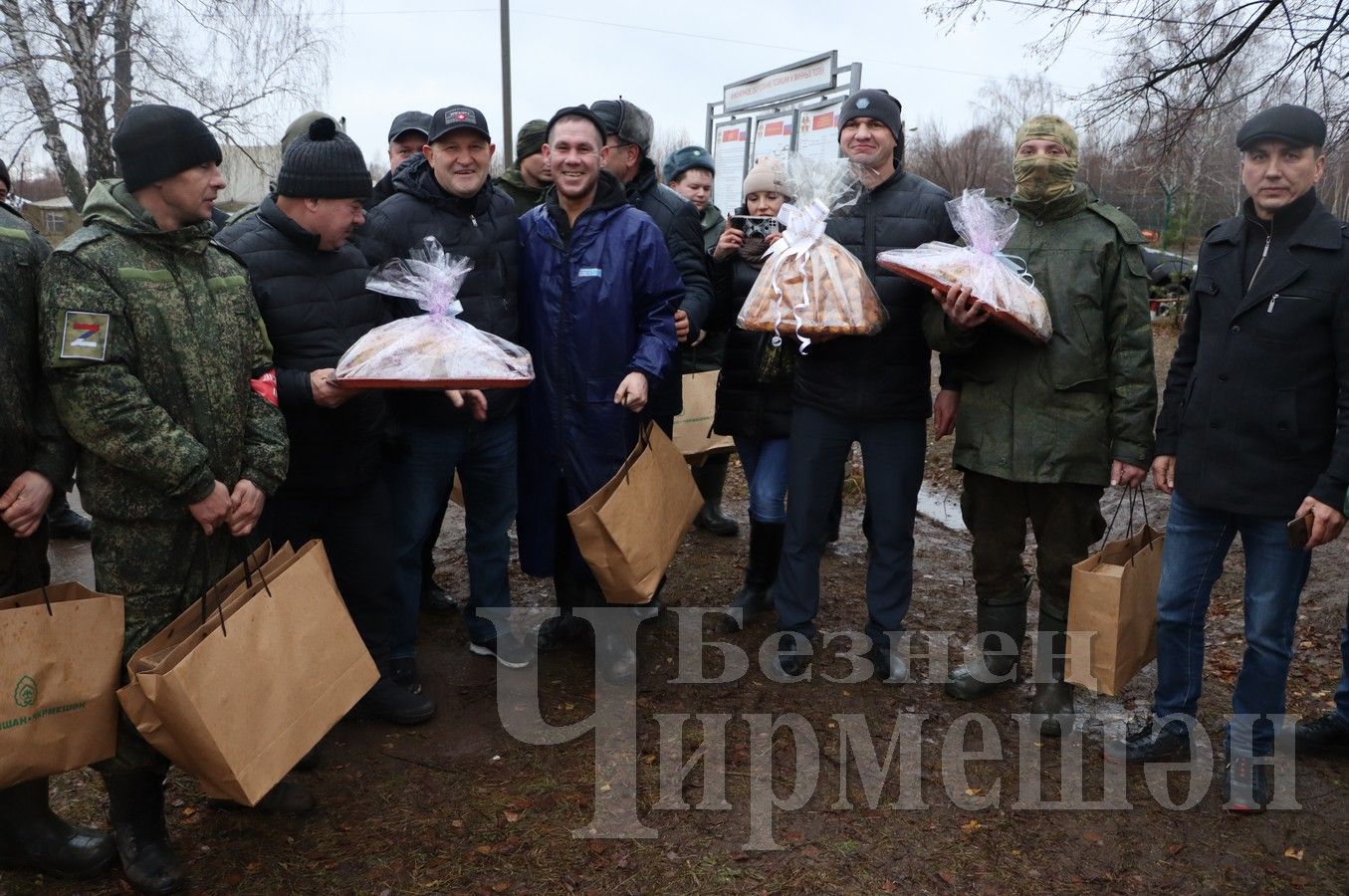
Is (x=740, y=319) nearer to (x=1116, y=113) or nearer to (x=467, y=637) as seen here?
(x=467, y=637)

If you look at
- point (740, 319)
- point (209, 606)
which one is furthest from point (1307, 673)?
point (209, 606)

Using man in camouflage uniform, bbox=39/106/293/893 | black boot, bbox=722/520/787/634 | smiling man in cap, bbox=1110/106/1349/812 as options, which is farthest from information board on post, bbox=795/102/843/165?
man in camouflage uniform, bbox=39/106/293/893

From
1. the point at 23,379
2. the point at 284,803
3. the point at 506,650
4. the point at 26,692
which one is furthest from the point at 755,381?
the point at 26,692

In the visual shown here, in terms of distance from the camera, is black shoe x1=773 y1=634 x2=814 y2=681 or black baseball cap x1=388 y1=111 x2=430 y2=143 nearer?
black shoe x1=773 y1=634 x2=814 y2=681

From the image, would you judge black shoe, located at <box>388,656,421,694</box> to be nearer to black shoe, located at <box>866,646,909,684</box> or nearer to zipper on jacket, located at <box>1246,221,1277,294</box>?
black shoe, located at <box>866,646,909,684</box>

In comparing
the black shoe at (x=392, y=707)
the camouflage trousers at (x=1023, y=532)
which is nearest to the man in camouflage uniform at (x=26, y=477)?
the black shoe at (x=392, y=707)

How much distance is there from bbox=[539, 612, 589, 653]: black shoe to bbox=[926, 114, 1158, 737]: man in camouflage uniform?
174 cm

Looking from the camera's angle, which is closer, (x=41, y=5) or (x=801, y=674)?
(x=801, y=674)

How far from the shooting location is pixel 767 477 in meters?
4.41

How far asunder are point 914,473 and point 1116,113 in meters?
5.38

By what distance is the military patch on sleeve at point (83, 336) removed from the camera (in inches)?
90.4

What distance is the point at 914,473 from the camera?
371 centimetres

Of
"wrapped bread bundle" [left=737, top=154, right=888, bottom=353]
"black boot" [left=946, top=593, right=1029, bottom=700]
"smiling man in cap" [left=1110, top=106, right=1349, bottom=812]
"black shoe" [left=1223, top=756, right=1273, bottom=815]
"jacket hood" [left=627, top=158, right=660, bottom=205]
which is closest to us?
"smiling man in cap" [left=1110, top=106, right=1349, bottom=812]

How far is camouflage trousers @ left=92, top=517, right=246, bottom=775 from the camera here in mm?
2479
